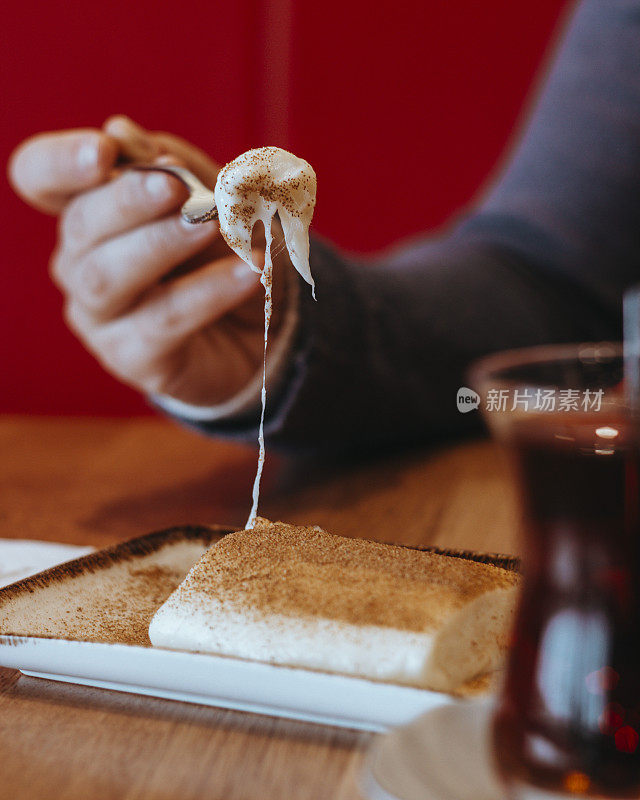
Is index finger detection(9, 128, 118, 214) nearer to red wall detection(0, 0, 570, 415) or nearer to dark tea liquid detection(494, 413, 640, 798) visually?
dark tea liquid detection(494, 413, 640, 798)

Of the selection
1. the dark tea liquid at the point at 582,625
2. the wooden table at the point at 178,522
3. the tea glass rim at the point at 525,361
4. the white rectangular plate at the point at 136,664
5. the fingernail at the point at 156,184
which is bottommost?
the wooden table at the point at 178,522

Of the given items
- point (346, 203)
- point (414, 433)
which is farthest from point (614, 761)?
point (346, 203)

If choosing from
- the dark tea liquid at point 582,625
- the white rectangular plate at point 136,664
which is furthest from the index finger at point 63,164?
the dark tea liquid at point 582,625

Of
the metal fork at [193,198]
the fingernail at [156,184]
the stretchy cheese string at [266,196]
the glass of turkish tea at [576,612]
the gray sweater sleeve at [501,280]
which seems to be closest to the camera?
the glass of turkish tea at [576,612]

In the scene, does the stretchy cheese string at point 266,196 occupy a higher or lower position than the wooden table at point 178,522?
higher

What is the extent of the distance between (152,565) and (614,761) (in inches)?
14.9

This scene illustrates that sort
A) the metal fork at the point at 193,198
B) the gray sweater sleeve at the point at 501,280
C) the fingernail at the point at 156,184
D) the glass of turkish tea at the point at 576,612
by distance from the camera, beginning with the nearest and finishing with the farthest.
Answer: the glass of turkish tea at the point at 576,612 < the metal fork at the point at 193,198 < the fingernail at the point at 156,184 < the gray sweater sleeve at the point at 501,280

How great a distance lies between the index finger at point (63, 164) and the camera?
0.79m

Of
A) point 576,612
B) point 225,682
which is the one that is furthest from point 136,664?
point 576,612

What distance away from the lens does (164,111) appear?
199cm

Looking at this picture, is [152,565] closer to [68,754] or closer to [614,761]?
[68,754]

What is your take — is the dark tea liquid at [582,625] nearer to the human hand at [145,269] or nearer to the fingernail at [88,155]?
the human hand at [145,269]

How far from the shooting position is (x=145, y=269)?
82cm

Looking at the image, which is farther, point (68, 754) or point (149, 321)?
point (149, 321)
